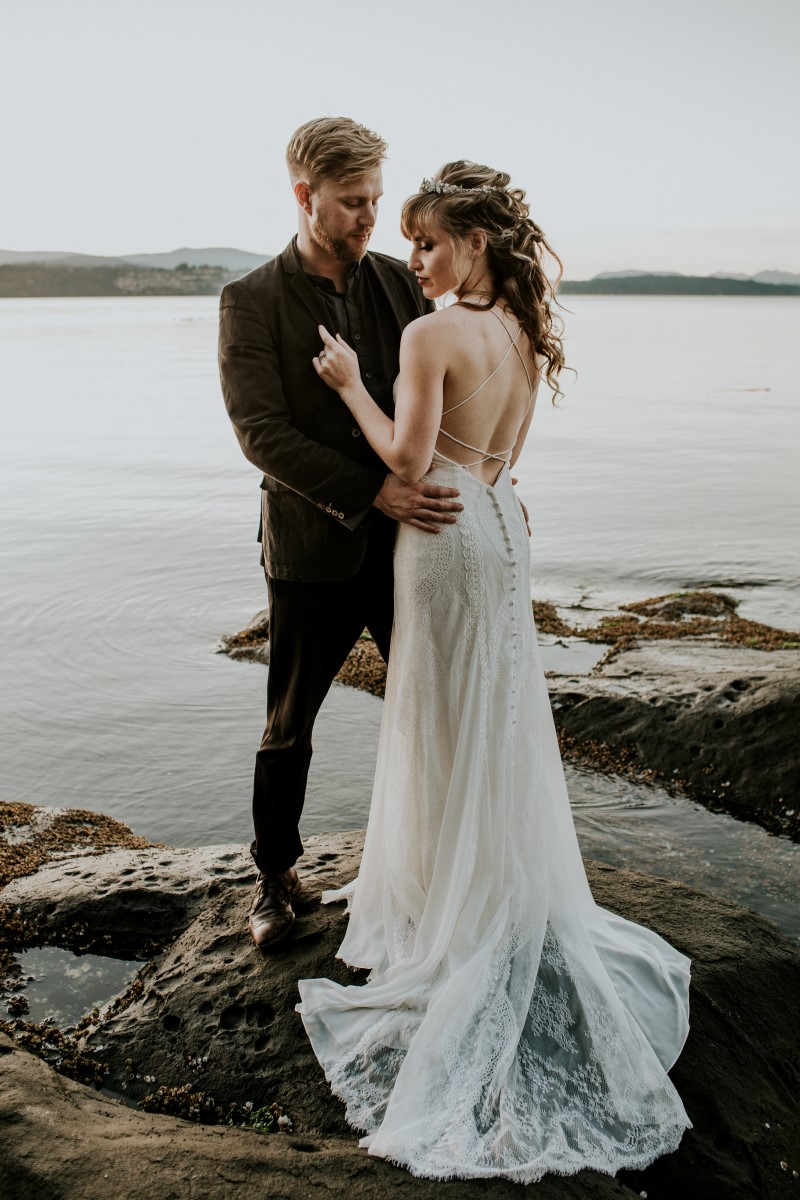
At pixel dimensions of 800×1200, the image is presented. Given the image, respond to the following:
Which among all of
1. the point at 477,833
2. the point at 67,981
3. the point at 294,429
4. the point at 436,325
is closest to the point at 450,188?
the point at 436,325

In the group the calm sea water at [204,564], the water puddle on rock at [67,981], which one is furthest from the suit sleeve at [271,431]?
the calm sea water at [204,564]

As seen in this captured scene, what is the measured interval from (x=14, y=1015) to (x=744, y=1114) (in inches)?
100

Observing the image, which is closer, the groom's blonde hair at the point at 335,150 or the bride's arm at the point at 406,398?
the bride's arm at the point at 406,398

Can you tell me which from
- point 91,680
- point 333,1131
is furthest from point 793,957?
point 91,680

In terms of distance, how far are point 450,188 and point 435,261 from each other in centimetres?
21

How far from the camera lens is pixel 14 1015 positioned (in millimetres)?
3770

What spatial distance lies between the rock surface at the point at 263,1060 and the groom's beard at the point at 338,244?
2290 millimetres

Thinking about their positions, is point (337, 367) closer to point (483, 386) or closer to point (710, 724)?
point (483, 386)

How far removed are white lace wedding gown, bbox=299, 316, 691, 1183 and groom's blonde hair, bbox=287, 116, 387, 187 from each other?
961 millimetres

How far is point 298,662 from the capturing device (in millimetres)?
3600

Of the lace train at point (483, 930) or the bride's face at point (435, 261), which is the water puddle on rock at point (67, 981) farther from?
the bride's face at point (435, 261)

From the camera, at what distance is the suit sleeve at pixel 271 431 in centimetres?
334

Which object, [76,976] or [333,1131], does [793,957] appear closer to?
[333,1131]

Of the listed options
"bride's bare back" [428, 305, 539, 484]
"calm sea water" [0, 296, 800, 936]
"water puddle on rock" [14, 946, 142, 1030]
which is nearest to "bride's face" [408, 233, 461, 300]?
"bride's bare back" [428, 305, 539, 484]
